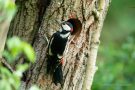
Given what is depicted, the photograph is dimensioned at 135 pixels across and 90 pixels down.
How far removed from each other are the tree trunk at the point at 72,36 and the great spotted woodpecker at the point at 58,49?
0.07m

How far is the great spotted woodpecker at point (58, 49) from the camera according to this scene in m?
5.66

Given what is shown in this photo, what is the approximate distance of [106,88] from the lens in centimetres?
820

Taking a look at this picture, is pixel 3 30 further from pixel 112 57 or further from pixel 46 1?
pixel 112 57

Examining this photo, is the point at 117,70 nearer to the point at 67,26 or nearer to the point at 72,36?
the point at 72,36

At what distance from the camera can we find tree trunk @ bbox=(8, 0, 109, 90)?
579 centimetres

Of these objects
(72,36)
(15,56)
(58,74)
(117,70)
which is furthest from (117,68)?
(15,56)

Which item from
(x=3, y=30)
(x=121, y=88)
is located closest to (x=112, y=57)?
(x=121, y=88)

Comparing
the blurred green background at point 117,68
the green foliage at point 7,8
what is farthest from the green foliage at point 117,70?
the green foliage at point 7,8

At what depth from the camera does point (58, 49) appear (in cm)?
567

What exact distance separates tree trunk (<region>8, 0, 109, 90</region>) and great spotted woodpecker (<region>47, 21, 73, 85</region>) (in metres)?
0.07

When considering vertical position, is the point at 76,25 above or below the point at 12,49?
below

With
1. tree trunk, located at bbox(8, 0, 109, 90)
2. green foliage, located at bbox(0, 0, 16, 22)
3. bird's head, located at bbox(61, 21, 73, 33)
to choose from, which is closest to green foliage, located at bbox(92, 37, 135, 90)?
tree trunk, located at bbox(8, 0, 109, 90)

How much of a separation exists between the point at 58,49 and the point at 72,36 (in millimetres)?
283

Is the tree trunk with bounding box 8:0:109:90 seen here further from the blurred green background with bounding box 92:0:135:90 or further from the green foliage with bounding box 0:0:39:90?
the blurred green background with bounding box 92:0:135:90
